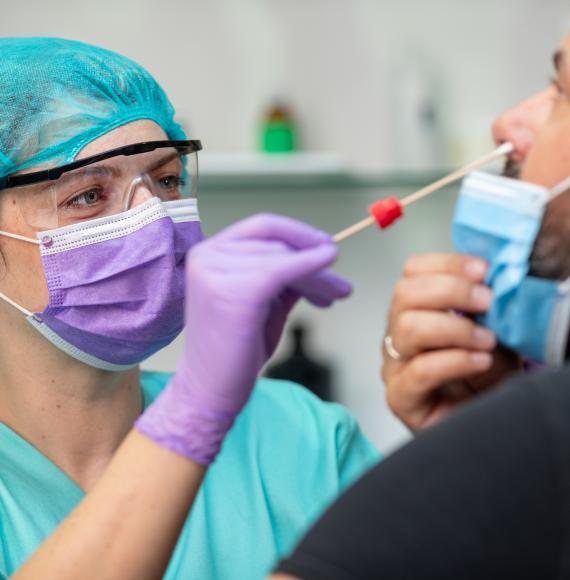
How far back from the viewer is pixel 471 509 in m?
0.70

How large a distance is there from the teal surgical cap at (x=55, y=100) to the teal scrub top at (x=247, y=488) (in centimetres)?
44

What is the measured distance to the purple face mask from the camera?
1281mm

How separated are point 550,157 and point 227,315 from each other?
1.26 ft

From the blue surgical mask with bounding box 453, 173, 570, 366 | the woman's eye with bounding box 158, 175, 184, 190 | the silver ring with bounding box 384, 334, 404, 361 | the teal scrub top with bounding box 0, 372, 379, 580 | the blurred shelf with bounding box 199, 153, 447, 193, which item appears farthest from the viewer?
the blurred shelf with bounding box 199, 153, 447, 193

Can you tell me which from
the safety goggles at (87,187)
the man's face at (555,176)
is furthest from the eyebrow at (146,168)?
the man's face at (555,176)

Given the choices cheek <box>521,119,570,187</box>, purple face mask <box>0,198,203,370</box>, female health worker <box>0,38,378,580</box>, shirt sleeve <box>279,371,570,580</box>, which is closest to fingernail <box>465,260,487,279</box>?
cheek <box>521,119,570,187</box>

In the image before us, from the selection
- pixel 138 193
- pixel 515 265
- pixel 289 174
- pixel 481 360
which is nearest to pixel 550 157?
pixel 515 265

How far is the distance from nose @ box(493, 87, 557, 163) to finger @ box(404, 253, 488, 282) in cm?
18

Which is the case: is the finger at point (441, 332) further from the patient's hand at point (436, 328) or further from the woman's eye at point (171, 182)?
the woman's eye at point (171, 182)

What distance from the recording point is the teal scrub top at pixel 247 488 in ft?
4.16

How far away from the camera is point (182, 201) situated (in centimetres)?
139

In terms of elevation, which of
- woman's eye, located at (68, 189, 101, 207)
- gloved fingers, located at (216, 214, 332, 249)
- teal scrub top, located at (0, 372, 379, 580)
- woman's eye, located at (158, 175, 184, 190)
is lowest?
teal scrub top, located at (0, 372, 379, 580)

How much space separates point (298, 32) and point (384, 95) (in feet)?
1.07

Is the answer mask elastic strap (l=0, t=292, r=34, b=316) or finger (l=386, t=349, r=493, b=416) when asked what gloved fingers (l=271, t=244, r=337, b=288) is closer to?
finger (l=386, t=349, r=493, b=416)
